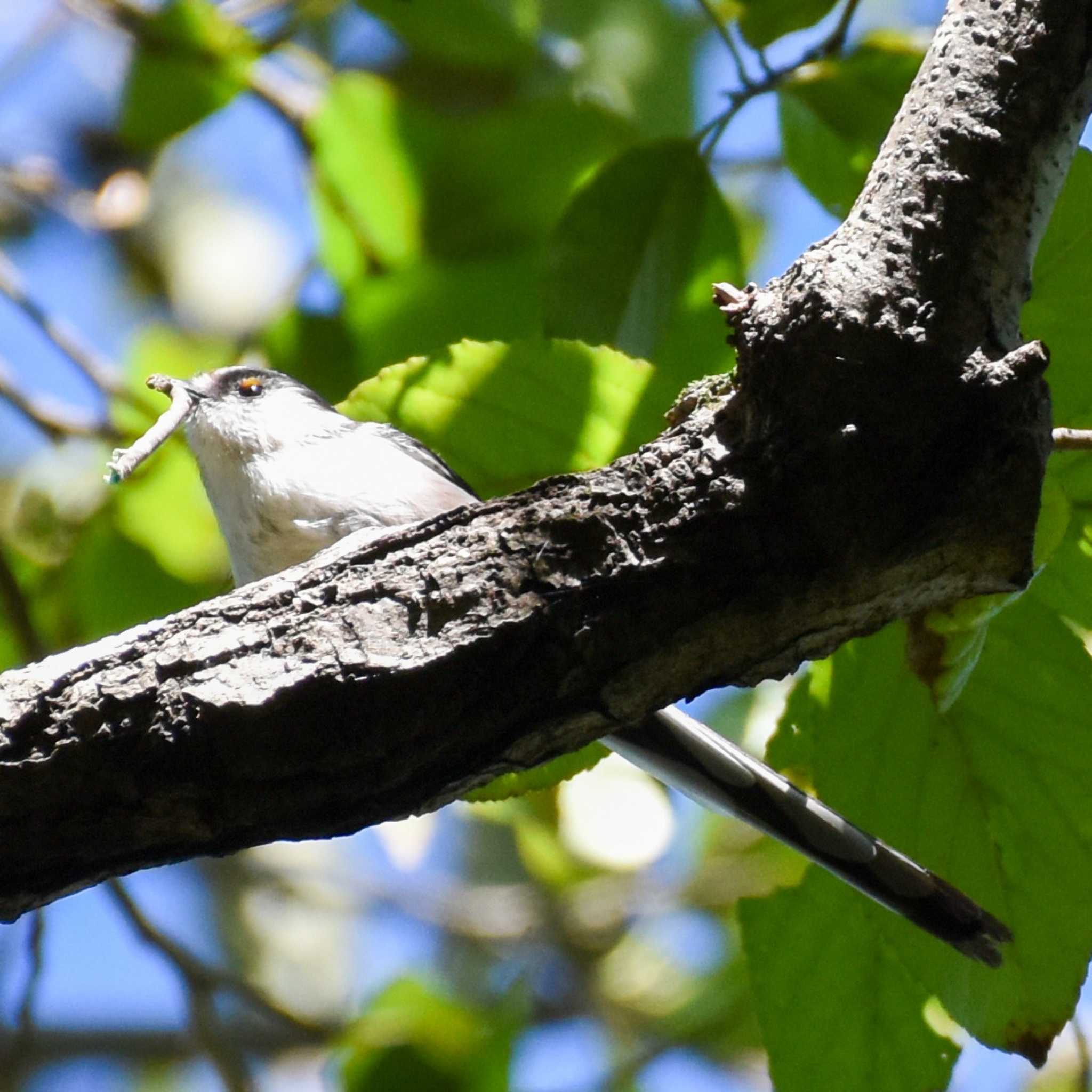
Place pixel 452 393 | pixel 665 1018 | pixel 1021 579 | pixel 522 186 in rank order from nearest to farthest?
pixel 1021 579
pixel 452 393
pixel 522 186
pixel 665 1018

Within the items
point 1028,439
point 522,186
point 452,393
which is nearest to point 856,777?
point 1028,439

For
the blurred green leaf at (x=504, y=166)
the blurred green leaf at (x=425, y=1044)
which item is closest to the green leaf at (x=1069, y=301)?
the blurred green leaf at (x=504, y=166)

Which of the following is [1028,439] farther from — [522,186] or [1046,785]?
[522,186]

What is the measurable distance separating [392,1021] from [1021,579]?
1.99 metres

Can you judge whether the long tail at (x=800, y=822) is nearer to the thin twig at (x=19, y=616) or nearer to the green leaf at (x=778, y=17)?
the green leaf at (x=778, y=17)

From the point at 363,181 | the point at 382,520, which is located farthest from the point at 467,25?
the point at 382,520

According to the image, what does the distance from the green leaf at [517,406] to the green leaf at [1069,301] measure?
65 centimetres

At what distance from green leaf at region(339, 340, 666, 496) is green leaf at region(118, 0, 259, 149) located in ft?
5.35

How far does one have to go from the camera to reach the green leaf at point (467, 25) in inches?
A: 128

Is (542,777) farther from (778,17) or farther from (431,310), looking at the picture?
(778,17)

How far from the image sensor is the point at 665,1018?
19.4ft

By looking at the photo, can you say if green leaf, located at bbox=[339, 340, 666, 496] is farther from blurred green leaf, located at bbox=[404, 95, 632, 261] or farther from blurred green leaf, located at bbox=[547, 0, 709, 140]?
blurred green leaf, located at bbox=[547, 0, 709, 140]

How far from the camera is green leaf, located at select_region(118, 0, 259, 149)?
3.73m

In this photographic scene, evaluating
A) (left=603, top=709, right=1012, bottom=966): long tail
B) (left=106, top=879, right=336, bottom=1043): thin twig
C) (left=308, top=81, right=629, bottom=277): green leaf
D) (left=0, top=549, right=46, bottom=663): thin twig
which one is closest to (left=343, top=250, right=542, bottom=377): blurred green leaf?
(left=308, top=81, right=629, bottom=277): green leaf
